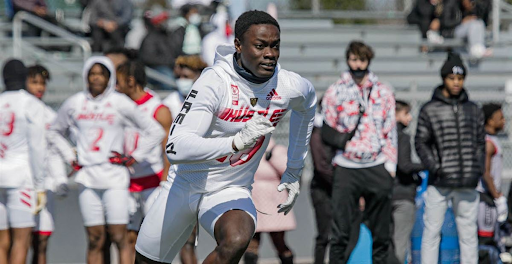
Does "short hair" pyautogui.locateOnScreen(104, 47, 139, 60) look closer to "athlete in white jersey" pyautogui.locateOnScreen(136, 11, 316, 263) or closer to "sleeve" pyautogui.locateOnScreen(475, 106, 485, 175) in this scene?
"sleeve" pyautogui.locateOnScreen(475, 106, 485, 175)

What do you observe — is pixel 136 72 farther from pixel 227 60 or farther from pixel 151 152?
pixel 227 60

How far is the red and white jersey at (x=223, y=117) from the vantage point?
17.6 ft

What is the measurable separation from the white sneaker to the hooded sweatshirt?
1092 centimetres

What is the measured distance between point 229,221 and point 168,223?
52 centimetres

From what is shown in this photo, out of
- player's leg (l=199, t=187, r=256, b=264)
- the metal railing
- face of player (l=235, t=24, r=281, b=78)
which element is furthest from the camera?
the metal railing

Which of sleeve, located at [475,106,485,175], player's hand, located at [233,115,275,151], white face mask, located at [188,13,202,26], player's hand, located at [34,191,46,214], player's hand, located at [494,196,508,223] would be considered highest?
white face mask, located at [188,13,202,26]

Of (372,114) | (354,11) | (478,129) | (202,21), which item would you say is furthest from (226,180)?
(354,11)

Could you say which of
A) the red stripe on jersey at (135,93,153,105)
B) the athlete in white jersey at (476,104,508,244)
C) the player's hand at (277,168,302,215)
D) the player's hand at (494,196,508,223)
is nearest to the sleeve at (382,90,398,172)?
the athlete in white jersey at (476,104,508,244)

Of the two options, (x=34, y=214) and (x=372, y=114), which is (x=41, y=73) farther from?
(x=372, y=114)

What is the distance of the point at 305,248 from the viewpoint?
10906mm

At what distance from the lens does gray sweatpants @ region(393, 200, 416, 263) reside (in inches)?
364

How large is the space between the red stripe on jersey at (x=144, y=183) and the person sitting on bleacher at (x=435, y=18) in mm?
10462

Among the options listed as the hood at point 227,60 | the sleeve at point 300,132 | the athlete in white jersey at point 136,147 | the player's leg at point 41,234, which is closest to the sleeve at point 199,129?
the hood at point 227,60

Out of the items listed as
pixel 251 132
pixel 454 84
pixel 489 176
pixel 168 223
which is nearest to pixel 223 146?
pixel 251 132
